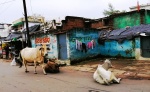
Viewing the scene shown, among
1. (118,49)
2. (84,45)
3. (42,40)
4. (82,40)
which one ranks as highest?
(42,40)

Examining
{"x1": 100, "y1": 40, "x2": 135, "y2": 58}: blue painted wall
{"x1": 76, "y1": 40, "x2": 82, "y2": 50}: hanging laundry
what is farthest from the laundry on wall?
{"x1": 100, "y1": 40, "x2": 135, "y2": 58}: blue painted wall

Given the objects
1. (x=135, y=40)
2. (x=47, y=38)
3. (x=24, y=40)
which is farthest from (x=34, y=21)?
(x=135, y=40)

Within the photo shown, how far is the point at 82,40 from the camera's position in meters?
18.0

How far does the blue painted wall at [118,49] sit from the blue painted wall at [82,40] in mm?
707

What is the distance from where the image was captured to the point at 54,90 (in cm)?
880

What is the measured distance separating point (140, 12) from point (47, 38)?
967 centimetres

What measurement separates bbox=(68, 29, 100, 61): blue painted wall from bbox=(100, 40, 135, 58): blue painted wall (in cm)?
71

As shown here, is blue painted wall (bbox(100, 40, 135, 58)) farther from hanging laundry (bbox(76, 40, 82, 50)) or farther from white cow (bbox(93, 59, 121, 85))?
white cow (bbox(93, 59, 121, 85))

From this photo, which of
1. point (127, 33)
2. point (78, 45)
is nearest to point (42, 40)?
point (78, 45)

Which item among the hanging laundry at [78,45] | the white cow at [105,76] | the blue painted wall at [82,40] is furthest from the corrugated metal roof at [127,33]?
the white cow at [105,76]

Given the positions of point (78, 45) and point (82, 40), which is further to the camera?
point (82, 40)

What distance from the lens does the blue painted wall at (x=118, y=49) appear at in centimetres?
1750

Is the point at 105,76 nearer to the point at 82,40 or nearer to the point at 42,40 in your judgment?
the point at 82,40

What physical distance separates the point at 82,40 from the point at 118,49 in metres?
3.28
